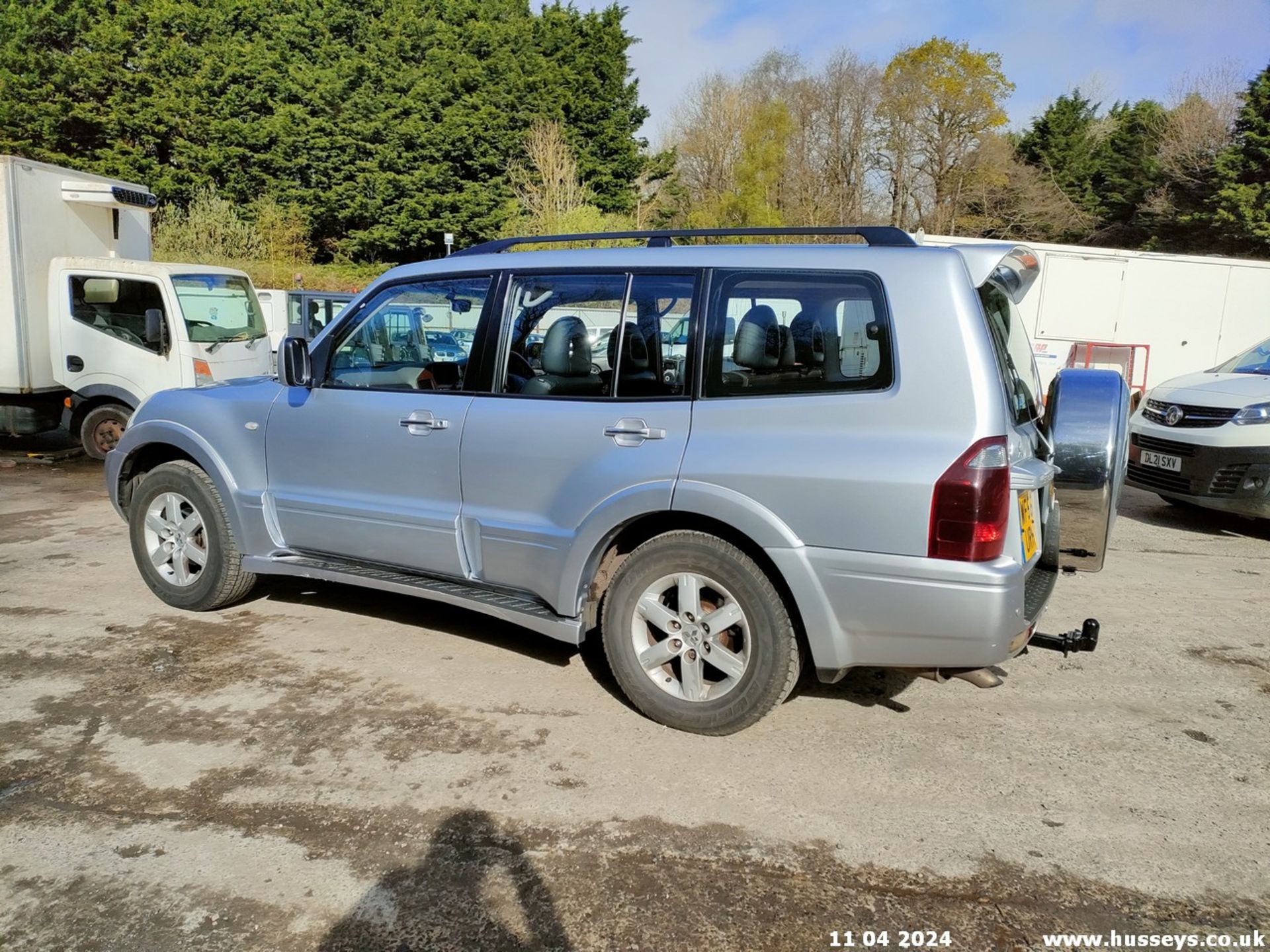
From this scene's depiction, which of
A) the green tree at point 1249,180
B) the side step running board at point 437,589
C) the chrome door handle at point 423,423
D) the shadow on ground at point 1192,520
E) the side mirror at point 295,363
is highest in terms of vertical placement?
the green tree at point 1249,180

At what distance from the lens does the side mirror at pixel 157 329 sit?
9.73 m

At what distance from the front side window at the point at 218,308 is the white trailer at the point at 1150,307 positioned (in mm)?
11243

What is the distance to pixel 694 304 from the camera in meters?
3.63

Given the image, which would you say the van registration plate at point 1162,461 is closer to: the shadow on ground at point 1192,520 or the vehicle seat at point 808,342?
the shadow on ground at point 1192,520

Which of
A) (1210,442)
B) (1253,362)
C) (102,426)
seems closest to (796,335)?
(1210,442)

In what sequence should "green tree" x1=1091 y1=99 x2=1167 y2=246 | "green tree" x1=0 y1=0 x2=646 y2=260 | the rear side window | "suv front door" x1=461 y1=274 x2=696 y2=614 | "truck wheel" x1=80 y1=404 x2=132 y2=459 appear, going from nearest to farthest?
the rear side window → "suv front door" x1=461 y1=274 x2=696 y2=614 → "truck wheel" x1=80 y1=404 x2=132 y2=459 → "green tree" x1=0 y1=0 x2=646 y2=260 → "green tree" x1=1091 y1=99 x2=1167 y2=246

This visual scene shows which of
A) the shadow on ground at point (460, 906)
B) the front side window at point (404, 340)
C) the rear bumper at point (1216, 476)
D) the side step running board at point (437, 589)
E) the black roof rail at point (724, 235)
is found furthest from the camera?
the rear bumper at point (1216, 476)

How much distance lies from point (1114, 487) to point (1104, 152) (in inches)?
1980

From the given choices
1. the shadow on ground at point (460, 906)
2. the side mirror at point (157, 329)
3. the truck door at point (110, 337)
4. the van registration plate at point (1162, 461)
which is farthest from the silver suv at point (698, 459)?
the truck door at point (110, 337)

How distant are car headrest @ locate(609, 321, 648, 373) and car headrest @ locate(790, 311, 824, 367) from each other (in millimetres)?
624

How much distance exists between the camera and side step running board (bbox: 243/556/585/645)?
384cm

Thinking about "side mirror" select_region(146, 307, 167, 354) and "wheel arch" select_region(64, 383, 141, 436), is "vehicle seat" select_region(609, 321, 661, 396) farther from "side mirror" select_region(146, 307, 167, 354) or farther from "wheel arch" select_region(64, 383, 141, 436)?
"wheel arch" select_region(64, 383, 141, 436)

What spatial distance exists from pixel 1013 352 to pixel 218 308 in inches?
378

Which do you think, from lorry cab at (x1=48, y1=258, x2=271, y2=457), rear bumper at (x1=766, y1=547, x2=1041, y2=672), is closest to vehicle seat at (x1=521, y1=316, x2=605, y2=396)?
rear bumper at (x1=766, y1=547, x2=1041, y2=672)
